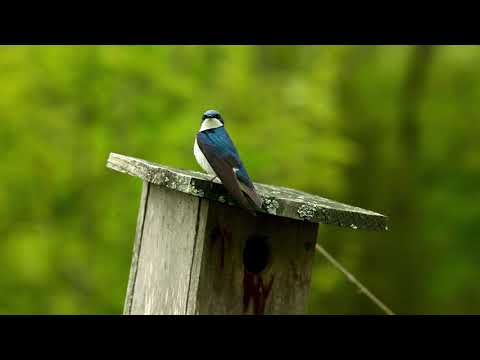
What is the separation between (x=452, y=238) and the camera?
391 inches

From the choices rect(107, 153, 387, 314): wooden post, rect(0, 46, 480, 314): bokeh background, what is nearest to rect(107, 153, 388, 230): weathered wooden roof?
rect(107, 153, 387, 314): wooden post

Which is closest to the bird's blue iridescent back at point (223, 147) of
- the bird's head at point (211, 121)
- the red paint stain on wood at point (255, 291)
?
the bird's head at point (211, 121)

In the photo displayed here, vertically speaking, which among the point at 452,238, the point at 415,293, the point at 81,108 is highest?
the point at 81,108

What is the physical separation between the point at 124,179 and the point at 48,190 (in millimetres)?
674

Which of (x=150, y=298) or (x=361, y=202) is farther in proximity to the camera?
(x=361, y=202)

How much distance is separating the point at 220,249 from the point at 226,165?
378 millimetres

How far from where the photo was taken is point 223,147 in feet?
9.65

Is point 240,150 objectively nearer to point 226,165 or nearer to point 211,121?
point 211,121

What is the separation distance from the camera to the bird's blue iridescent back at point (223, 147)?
280 centimetres

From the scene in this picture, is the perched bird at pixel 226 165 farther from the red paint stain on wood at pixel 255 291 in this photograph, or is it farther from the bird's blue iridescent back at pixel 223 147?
the red paint stain on wood at pixel 255 291

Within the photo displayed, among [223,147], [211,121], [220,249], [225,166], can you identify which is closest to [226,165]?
[225,166]

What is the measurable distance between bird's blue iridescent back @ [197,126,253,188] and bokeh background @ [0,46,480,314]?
12.1 feet
